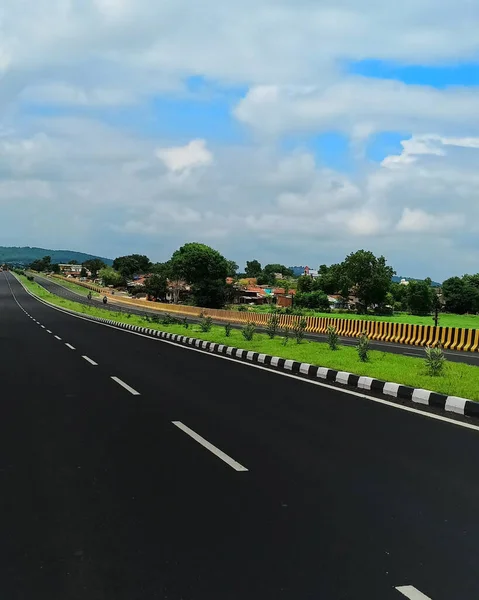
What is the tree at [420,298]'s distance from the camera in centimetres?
10819


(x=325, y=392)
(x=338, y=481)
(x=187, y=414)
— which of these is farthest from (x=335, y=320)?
(x=338, y=481)

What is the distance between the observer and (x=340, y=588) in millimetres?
3541

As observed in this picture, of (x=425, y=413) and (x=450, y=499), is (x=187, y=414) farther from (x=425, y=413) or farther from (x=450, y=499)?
(x=450, y=499)

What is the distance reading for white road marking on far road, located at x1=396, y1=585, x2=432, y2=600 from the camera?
136 inches

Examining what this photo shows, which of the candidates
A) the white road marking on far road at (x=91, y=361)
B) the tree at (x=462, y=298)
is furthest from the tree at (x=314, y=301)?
the white road marking on far road at (x=91, y=361)

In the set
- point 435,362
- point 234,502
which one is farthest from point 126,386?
point 234,502

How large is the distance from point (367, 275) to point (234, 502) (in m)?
98.9

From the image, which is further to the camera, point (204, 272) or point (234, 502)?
point (204, 272)

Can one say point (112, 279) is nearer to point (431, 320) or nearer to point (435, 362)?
point (431, 320)

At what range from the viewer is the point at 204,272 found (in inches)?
4205

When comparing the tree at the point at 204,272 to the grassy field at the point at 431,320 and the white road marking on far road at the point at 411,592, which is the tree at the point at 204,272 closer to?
the grassy field at the point at 431,320

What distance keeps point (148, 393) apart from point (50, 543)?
665cm

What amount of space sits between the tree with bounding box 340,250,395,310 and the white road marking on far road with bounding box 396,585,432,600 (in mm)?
98582

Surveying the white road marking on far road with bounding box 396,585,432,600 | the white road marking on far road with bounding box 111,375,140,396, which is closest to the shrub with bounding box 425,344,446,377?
the white road marking on far road with bounding box 111,375,140,396
